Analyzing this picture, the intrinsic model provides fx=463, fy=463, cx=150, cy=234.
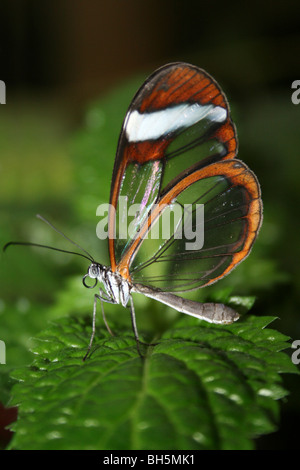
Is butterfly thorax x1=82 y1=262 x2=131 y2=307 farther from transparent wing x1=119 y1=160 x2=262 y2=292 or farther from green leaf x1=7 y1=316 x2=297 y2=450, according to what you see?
green leaf x1=7 y1=316 x2=297 y2=450

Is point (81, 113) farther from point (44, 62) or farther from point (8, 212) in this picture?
point (8, 212)

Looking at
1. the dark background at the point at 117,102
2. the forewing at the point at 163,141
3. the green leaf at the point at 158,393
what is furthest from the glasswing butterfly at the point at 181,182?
the dark background at the point at 117,102

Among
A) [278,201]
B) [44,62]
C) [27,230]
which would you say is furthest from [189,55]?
[27,230]

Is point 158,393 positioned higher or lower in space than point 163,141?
lower

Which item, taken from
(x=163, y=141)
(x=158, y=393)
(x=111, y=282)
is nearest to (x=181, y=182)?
(x=163, y=141)

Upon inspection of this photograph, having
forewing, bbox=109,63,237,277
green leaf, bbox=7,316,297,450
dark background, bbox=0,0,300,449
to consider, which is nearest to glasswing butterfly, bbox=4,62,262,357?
forewing, bbox=109,63,237,277

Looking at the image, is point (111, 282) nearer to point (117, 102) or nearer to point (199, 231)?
point (199, 231)

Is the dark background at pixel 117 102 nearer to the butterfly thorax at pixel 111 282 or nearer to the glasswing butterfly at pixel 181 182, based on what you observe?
the glasswing butterfly at pixel 181 182
